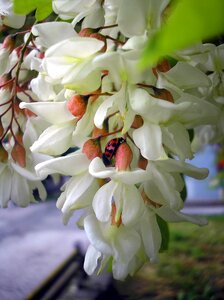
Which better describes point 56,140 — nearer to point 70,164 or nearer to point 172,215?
point 70,164

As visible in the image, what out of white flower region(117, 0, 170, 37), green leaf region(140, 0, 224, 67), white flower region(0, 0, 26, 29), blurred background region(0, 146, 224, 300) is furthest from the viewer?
blurred background region(0, 146, 224, 300)

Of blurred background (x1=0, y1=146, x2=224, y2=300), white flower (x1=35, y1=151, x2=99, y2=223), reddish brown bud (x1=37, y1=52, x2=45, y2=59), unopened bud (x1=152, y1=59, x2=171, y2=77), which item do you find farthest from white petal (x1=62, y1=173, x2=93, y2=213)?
blurred background (x1=0, y1=146, x2=224, y2=300)

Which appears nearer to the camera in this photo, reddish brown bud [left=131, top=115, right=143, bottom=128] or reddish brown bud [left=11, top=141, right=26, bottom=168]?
reddish brown bud [left=131, top=115, right=143, bottom=128]

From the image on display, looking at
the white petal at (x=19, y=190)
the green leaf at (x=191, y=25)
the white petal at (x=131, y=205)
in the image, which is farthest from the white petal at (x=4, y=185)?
the green leaf at (x=191, y=25)

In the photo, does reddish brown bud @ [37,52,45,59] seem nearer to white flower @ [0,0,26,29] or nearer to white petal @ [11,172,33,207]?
white flower @ [0,0,26,29]

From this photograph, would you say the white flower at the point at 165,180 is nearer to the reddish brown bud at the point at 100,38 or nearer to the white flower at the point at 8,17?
the reddish brown bud at the point at 100,38

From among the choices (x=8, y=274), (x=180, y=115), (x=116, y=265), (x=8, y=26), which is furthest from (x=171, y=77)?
(x=8, y=274)

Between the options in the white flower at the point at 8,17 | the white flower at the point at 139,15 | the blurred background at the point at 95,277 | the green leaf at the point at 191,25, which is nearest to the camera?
the green leaf at the point at 191,25
